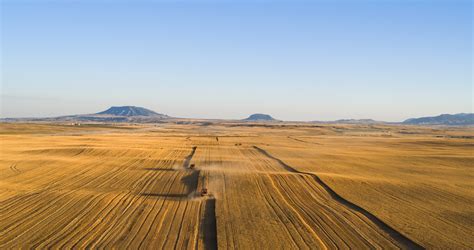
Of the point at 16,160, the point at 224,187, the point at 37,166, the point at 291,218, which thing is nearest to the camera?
the point at 291,218

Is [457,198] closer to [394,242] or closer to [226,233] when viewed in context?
[394,242]

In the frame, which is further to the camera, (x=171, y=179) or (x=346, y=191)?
(x=171, y=179)

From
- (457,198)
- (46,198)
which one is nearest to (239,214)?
(46,198)

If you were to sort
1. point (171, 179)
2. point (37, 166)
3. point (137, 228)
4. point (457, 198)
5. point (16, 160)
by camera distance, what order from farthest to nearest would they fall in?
point (16, 160), point (37, 166), point (171, 179), point (457, 198), point (137, 228)

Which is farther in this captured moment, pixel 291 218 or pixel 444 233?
pixel 291 218

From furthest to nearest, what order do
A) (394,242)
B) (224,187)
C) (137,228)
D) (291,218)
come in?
(224,187), (291,218), (137,228), (394,242)

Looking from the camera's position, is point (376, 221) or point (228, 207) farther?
point (228, 207)

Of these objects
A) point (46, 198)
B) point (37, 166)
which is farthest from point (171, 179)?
point (37, 166)

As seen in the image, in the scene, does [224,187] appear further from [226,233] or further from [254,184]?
[226,233]

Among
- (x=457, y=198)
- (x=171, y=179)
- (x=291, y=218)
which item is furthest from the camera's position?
(x=171, y=179)
